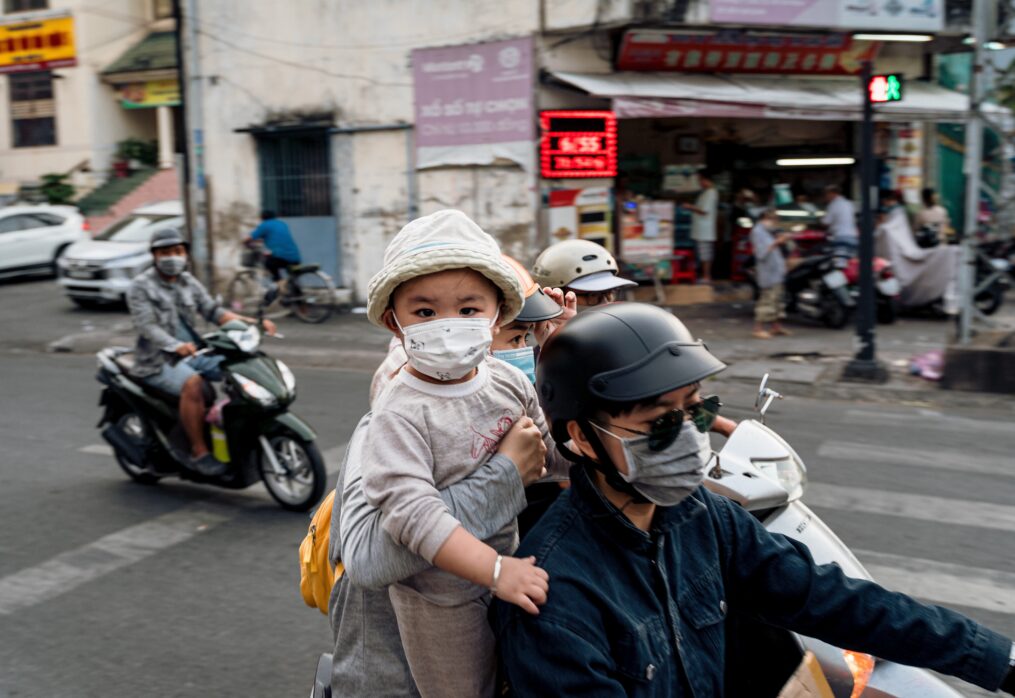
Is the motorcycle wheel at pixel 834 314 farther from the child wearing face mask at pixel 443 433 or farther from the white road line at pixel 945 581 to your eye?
the child wearing face mask at pixel 443 433

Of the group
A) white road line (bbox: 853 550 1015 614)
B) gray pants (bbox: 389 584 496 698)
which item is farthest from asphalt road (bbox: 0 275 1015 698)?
gray pants (bbox: 389 584 496 698)

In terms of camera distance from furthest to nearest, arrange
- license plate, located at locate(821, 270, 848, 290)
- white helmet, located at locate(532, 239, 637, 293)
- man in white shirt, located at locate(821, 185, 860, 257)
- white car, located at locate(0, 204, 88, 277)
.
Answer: white car, located at locate(0, 204, 88, 277)
man in white shirt, located at locate(821, 185, 860, 257)
license plate, located at locate(821, 270, 848, 290)
white helmet, located at locate(532, 239, 637, 293)

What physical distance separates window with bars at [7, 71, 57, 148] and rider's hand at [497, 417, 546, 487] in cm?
2946

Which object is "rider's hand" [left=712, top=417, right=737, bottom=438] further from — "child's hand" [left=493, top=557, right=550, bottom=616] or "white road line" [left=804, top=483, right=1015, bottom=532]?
"white road line" [left=804, top=483, right=1015, bottom=532]

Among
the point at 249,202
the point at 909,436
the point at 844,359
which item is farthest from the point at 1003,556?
the point at 249,202

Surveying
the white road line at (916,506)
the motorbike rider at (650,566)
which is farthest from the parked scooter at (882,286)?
the motorbike rider at (650,566)

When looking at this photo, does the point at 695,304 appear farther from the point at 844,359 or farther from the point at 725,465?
the point at 725,465

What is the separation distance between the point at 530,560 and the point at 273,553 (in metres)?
3.98

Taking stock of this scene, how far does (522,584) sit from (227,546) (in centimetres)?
427

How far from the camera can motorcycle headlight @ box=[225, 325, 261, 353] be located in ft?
20.4

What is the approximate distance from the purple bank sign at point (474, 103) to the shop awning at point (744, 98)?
2.20 ft

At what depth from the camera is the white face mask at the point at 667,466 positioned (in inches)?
70.3

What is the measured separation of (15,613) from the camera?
4.72m

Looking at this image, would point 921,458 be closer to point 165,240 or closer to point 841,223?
point 165,240
